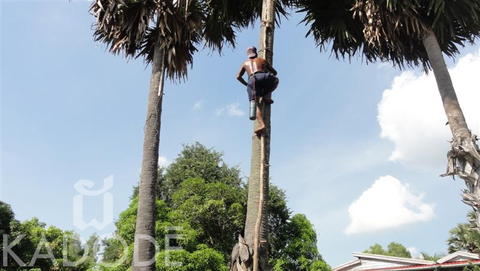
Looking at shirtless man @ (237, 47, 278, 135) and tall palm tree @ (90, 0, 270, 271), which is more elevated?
tall palm tree @ (90, 0, 270, 271)

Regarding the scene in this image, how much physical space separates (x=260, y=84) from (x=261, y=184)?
41.3 inches

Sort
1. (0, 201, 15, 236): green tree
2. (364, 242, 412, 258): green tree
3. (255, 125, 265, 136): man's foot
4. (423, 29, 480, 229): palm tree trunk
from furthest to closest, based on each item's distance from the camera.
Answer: (364, 242, 412, 258): green tree, (0, 201, 15, 236): green tree, (423, 29, 480, 229): palm tree trunk, (255, 125, 265, 136): man's foot

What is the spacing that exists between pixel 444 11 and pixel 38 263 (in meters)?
24.1

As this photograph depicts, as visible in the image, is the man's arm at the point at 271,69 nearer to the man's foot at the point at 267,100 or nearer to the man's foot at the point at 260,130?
the man's foot at the point at 267,100

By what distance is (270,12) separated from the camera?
182 inches

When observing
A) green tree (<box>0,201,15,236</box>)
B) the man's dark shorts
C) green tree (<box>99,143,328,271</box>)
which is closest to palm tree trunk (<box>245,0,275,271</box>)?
the man's dark shorts

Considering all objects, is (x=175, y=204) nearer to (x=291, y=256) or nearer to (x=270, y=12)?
(x=291, y=256)

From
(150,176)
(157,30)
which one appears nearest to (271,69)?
(150,176)

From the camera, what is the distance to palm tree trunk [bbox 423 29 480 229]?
7145 mm

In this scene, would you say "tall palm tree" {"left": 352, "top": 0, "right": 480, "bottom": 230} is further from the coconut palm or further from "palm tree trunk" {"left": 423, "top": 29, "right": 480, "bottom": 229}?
the coconut palm

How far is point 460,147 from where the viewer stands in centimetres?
738

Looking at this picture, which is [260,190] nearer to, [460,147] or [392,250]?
[460,147]

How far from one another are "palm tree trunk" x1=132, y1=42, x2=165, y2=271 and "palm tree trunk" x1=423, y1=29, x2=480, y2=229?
5.33m

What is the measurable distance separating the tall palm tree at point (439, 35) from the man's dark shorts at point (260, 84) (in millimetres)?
4839
